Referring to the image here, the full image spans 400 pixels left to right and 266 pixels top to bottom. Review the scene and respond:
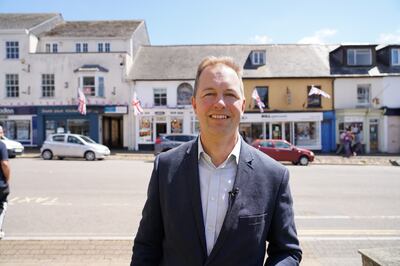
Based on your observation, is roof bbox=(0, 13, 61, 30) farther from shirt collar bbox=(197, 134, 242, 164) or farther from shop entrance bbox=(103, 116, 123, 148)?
shirt collar bbox=(197, 134, 242, 164)

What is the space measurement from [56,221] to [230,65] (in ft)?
20.5

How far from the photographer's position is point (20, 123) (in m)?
30.1

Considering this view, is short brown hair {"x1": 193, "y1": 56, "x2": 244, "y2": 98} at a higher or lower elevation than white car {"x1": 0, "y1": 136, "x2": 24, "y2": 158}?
higher

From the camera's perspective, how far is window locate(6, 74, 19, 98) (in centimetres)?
3016

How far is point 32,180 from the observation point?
13.0 metres

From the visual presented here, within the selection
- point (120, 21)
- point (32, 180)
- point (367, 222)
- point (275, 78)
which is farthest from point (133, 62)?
point (367, 222)

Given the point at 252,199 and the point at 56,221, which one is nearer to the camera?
the point at 252,199

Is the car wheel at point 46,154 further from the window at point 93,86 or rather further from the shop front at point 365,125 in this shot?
the shop front at point 365,125

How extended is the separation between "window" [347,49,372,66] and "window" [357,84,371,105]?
6.70ft

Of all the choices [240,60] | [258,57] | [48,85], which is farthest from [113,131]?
[258,57]

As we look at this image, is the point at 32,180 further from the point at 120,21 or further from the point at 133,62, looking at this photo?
the point at 120,21

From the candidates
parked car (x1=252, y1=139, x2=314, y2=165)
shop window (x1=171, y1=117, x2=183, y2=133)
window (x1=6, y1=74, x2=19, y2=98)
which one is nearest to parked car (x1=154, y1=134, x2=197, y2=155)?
parked car (x1=252, y1=139, x2=314, y2=165)

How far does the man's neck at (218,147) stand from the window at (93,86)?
28.7 meters

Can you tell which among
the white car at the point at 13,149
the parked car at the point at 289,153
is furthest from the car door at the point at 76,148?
the parked car at the point at 289,153
